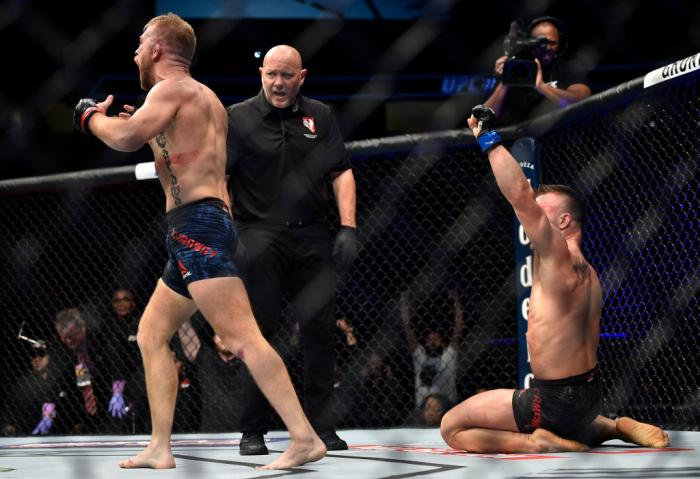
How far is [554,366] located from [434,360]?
1.67 metres

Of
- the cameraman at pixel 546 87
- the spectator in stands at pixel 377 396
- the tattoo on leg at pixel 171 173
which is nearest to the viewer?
the tattoo on leg at pixel 171 173

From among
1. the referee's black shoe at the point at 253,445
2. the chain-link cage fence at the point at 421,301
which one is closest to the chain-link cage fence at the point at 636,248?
the chain-link cage fence at the point at 421,301

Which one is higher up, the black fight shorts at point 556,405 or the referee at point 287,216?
the referee at point 287,216

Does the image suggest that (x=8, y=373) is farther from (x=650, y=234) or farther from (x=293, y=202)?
(x=650, y=234)

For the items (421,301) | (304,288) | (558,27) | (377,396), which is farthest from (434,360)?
(304,288)

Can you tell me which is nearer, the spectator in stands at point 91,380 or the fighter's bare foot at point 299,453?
the fighter's bare foot at point 299,453

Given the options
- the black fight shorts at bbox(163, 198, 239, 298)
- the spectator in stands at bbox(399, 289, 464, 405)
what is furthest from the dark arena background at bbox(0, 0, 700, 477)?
the black fight shorts at bbox(163, 198, 239, 298)

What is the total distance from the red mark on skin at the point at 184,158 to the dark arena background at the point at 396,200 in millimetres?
672

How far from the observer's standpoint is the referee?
2660 millimetres

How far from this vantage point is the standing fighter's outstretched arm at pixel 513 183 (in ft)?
7.70

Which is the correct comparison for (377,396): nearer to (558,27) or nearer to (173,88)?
(558,27)

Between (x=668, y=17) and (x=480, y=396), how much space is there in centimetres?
470

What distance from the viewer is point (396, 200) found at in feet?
15.3

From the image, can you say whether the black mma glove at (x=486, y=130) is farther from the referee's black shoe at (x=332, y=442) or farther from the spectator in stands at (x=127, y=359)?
the spectator in stands at (x=127, y=359)
